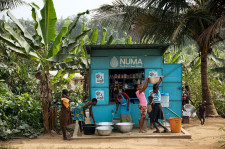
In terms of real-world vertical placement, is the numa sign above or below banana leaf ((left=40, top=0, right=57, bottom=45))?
below

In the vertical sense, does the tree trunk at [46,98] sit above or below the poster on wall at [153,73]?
below

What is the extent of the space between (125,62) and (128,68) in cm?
23

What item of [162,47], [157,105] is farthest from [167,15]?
[157,105]

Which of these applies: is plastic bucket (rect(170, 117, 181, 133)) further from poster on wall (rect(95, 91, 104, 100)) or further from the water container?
poster on wall (rect(95, 91, 104, 100))

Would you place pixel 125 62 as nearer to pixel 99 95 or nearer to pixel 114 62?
pixel 114 62

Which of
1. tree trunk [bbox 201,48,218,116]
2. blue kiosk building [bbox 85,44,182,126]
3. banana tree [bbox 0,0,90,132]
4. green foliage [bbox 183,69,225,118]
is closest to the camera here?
banana tree [bbox 0,0,90,132]

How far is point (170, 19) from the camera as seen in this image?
11133mm

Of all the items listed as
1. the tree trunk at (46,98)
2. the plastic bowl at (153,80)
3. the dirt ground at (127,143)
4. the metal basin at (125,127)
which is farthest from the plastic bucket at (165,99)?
the tree trunk at (46,98)

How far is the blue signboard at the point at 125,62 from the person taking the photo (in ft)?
30.0

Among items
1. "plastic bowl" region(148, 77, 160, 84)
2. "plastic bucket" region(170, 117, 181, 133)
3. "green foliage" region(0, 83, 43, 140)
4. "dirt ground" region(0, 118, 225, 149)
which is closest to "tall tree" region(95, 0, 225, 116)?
"plastic bowl" region(148, 77, 160, 84)

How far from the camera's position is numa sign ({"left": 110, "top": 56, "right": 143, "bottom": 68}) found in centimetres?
916

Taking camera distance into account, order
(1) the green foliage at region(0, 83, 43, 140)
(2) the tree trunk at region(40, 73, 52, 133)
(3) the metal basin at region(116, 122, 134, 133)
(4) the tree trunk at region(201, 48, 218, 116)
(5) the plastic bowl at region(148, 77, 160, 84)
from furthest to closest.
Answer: (4) the tree trunk at region(201, 48, 218, 116)
(2) the tree trunk at region(40, 73, 52, 133)
(1) the green foliage at region(0, 83, 43, 140)
(3) the metal basin at region(116, 122, 134, 133)
(5) the plastic bowl at region(148, 77, 160, 84)

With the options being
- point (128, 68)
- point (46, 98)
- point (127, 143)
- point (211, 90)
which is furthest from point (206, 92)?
point (46, 98)

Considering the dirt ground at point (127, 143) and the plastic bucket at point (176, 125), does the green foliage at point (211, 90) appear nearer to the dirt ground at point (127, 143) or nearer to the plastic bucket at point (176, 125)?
the dirt ground at point (127, 143)
